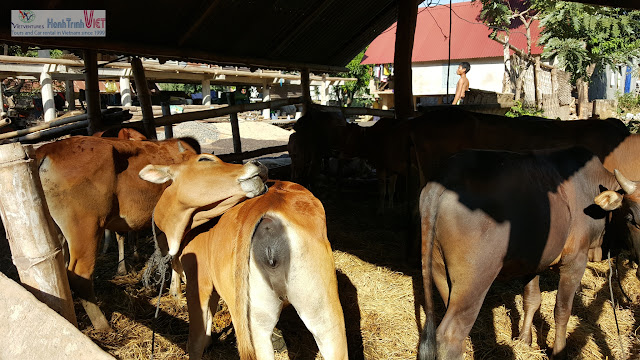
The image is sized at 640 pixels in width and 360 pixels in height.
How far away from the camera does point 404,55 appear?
705 centimetres

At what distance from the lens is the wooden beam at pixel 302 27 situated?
21.4ft

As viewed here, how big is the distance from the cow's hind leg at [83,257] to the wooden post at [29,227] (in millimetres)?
1442

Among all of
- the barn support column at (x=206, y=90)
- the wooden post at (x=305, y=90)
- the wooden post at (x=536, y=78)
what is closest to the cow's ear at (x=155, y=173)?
the wooden post at (x=305, y=90)

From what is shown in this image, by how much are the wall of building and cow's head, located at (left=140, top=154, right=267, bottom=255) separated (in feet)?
94.6

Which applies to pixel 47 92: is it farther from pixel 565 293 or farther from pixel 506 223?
pixel 565 293

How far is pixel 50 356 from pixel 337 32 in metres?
7.04

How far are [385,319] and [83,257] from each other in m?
2.91

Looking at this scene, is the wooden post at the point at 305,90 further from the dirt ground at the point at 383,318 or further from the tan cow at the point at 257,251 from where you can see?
the tan cow at the point at 257,251

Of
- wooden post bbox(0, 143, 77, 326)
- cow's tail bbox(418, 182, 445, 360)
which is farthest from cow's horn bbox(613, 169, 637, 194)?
wooden post bbox(0, 143, 77, 326)

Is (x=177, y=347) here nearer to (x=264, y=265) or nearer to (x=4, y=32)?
(x=264, y=265)

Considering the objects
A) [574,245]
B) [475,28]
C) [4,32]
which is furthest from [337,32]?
[475,28]

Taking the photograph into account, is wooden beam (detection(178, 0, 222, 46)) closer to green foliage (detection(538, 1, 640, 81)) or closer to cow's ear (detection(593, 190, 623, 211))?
cow's ear (detection(593, 190, 623, 211))

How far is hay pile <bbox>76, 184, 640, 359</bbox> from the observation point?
3.79 meters

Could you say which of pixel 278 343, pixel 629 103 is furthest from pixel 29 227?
pixel 629 103
